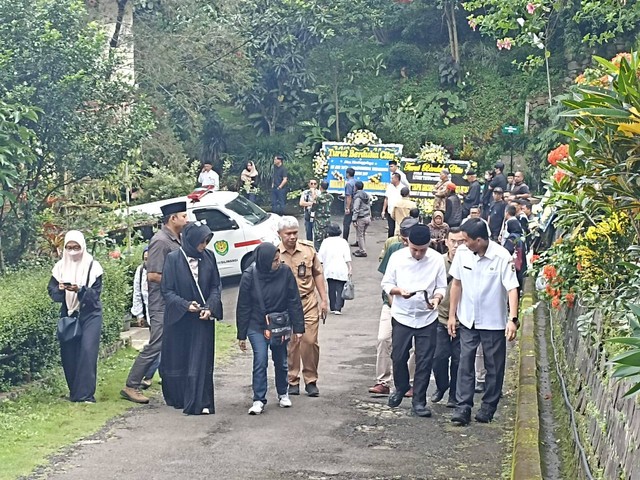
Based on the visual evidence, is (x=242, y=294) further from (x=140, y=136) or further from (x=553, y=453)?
(x=140, y=136)

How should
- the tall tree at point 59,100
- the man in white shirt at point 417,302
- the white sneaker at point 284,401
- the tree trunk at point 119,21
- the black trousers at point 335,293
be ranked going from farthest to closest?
Result: the tree trunk at point 119,21 < the black trousers at point 335,293 < the tall tree at point 59,100 < the white sneaker at point 284,401 < the man in white shirt at point 417,302

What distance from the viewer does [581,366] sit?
10.3 meters

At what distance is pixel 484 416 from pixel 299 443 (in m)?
1.92

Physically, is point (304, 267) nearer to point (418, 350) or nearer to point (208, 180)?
point (418, 350)

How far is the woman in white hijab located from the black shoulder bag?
1547 millimetres

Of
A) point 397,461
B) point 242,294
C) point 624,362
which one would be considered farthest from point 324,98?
point 624,362

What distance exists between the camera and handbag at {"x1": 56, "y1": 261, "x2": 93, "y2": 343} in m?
10.7

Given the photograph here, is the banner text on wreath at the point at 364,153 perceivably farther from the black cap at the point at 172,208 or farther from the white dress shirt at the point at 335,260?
the black cap at the point at 172,208

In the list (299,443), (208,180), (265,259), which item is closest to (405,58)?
(208,180)

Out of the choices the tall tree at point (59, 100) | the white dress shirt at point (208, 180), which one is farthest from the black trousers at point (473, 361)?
the white dress shirt at point (208, 180)

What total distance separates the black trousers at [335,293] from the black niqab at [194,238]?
6.38 metres

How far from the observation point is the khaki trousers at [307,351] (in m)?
11.5

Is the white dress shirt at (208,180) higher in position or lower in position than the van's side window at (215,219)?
higher

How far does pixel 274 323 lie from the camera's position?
10617mm
